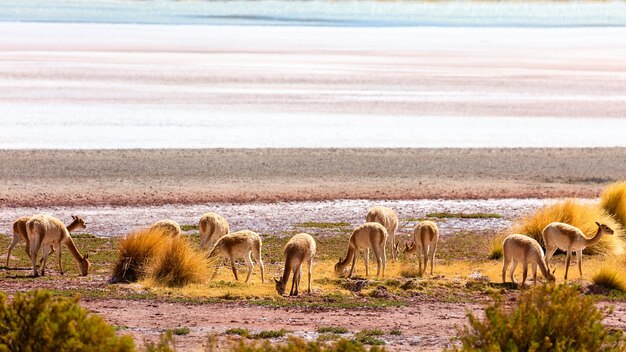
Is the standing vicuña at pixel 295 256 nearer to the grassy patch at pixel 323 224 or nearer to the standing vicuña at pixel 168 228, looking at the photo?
the standing vicuña at pixel 168 228

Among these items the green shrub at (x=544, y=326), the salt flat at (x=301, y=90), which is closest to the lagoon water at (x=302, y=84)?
the salt flat at (x=301, y=90)

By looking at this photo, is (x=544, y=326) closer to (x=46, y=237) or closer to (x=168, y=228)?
(x=46, y=237)

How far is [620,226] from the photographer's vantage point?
21.4 meters

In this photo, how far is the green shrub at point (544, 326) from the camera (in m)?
9.29

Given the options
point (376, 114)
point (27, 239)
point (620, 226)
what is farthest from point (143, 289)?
point (376, 114)

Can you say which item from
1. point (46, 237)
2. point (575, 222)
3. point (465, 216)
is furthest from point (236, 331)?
point (465, 216)

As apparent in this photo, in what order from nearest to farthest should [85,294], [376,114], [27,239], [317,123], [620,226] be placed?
[85,294] < [27,239] < [620,226] < [317,123] < [376,114]

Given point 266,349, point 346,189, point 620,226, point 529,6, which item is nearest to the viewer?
point 266,349

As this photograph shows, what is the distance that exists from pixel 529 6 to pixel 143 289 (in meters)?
118

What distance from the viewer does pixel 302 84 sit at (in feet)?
160

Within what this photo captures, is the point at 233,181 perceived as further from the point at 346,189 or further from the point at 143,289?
the point at 143,289

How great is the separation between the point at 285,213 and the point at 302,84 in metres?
25.7

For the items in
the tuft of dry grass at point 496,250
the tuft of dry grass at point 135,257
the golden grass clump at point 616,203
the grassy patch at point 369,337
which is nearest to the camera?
the grassy patch at point 369,337

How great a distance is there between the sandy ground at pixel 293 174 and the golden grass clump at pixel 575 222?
549 centimetres
